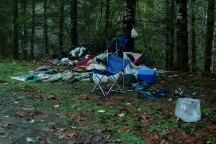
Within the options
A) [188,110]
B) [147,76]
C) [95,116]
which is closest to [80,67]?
[147,76]

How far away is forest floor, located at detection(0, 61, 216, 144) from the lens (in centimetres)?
641

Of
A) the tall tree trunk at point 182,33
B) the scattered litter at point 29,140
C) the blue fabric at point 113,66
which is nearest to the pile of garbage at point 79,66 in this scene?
the blue fabric at point 113,66

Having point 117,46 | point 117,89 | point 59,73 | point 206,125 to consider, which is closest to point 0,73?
point 59,73

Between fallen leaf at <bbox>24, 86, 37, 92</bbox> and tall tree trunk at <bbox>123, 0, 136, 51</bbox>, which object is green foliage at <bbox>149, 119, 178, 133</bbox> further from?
tall tree trunk at <bbox>123, 0, 136, 51</bbox>

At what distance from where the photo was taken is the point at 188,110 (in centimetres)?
688

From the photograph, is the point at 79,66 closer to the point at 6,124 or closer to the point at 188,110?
the point at 6,124

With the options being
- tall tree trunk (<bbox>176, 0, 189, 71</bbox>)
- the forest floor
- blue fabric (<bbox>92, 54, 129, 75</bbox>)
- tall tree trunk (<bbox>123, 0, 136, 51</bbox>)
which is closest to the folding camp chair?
blue fabric (<bbox>92, 54, 129, 75</bbox>)

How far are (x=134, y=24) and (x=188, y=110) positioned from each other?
677 centimetres

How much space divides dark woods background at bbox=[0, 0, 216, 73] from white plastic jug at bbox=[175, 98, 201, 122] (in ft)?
17.7

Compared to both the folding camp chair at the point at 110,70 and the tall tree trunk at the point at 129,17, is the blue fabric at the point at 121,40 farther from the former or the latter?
the folding camp chair at the point at 110,70

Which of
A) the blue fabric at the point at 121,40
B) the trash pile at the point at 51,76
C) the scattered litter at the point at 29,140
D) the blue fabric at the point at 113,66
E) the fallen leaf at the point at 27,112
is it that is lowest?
the scattered litter at the point at 29,140

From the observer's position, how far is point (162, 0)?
77.7 feet

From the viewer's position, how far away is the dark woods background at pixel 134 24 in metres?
13.1

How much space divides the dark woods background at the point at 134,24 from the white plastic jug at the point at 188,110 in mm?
5402
